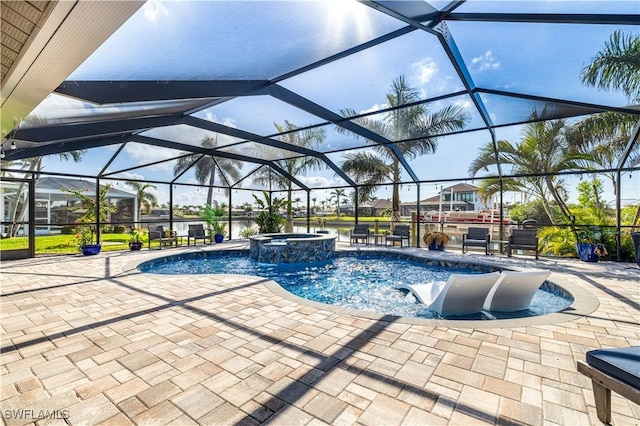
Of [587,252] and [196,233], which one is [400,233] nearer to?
[587,252]

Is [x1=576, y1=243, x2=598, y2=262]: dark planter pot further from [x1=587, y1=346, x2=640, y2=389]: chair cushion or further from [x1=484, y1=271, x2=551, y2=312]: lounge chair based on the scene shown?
[x1=587, y1=346, x2=640, y2=389]: chair cushion

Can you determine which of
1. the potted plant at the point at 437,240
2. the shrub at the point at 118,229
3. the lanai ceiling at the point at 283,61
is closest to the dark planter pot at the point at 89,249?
the lanai ceiling at the point at 283,61

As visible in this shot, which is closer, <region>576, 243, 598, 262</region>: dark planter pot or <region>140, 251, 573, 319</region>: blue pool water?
<region>140, 251, 573, 319</region>: blue pool water

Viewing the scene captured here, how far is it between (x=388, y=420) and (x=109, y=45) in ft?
14.9

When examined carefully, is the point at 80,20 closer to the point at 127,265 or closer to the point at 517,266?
the point at 127,265

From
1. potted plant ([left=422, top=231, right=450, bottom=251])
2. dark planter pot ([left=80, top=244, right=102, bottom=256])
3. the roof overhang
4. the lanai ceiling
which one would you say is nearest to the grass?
dark planter pot ([left=80, top=244, right=102, bottom=256])

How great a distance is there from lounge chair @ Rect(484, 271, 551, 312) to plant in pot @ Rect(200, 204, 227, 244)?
10303mm

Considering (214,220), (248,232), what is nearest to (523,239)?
(248,232)

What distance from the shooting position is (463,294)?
4633 millimetres

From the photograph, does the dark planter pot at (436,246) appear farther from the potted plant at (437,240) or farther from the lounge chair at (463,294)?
the lounge chair at (463,294)

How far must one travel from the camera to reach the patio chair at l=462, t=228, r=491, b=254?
31.3ft

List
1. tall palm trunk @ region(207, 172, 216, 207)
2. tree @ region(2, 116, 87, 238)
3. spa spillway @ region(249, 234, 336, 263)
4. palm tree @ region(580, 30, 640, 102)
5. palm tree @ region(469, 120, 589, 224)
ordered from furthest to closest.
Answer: tall palm trunk @ region(207, 172, 216, 207), palm tree @ region(469, 120, 589, 224), spa spillway @ region(249, 234, 336, 263), tree @ region(2, 116, 87, 238), palm tree @ region(580, 30, 640, 102)

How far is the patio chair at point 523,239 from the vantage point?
8.89m

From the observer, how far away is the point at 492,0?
376 cm
